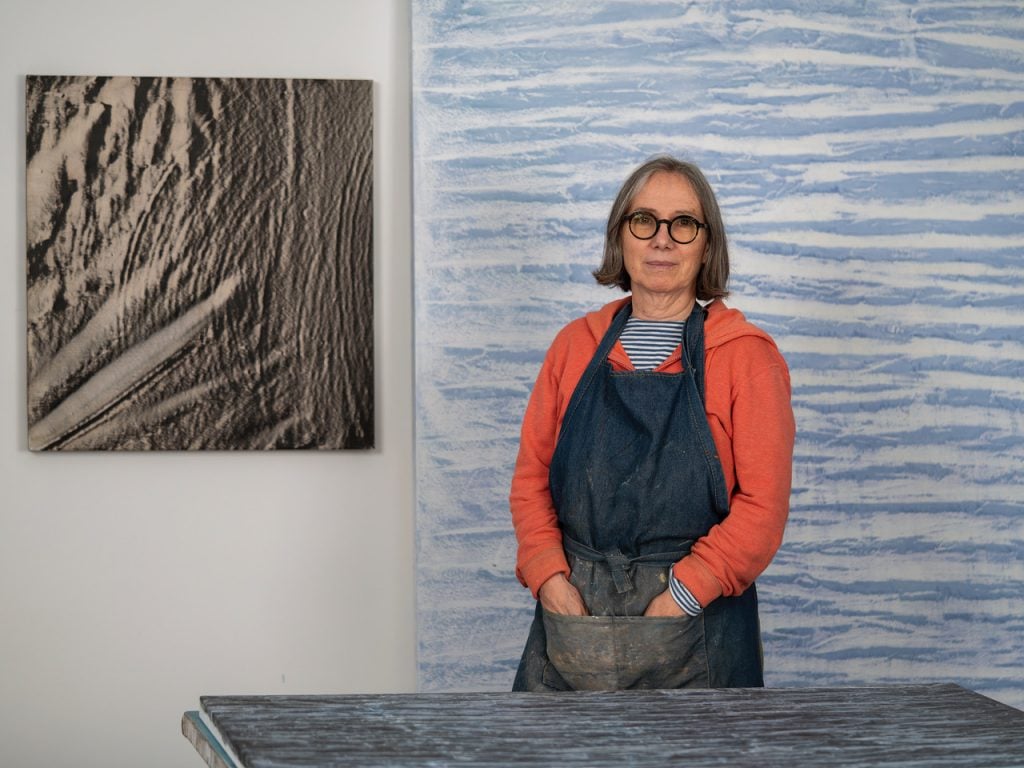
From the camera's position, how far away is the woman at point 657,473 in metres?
1.94

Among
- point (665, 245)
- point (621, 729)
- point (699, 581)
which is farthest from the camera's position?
point (665, 245)

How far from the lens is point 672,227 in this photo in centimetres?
209

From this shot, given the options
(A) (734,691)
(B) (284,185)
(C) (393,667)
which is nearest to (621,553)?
(A) (734,691)

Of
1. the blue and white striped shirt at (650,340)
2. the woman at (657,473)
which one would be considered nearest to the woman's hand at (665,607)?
the woman at (657,473)

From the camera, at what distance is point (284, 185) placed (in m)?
3.02

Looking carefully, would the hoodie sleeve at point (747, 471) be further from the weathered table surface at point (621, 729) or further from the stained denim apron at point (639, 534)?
the weathered table surface at point (621, 729)

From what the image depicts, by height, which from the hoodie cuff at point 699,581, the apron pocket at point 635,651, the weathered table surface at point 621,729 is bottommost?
the apron pocket at point 635,651

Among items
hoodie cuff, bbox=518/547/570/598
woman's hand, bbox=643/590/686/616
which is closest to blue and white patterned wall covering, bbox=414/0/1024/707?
hoodie cuff, bbox=518/547/570/598

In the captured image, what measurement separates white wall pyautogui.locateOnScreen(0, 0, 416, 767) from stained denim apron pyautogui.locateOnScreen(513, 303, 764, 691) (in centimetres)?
108

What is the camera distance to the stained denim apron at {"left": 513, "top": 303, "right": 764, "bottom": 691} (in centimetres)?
193

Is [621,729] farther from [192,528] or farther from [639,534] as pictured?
[192,528]

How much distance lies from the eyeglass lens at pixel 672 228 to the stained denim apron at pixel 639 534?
0.14 meters

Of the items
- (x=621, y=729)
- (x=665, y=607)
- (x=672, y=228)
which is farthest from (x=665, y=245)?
(x=621, y=729)

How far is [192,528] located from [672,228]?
152cm
